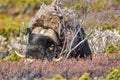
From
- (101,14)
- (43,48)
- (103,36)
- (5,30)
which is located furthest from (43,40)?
(5,30)

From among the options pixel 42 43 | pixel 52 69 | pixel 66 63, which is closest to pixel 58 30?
pixel 42 43

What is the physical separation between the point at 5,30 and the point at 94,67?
927 inches

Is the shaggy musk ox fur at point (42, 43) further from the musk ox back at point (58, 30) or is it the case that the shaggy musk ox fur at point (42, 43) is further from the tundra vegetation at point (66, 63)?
the tundra vegetation at point (66, 63)

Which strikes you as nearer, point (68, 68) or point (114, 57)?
point (68, 68)

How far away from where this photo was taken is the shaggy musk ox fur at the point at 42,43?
16.9m

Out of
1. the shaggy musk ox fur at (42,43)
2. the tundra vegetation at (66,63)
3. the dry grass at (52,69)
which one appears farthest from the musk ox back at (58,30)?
the dry grass at (52,69)

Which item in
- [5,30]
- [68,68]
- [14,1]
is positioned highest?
[14,1]

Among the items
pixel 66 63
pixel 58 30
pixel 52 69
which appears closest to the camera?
pixel 52 69

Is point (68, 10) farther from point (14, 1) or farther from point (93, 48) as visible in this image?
point (14, 1)

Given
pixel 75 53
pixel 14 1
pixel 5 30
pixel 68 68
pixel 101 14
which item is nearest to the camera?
pixel 14 1

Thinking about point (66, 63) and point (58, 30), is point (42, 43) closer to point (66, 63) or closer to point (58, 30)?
point (58, 30)

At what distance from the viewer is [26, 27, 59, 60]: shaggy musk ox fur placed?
55.6 ft

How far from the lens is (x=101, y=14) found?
18.4 meters

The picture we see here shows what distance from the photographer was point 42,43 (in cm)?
1714
